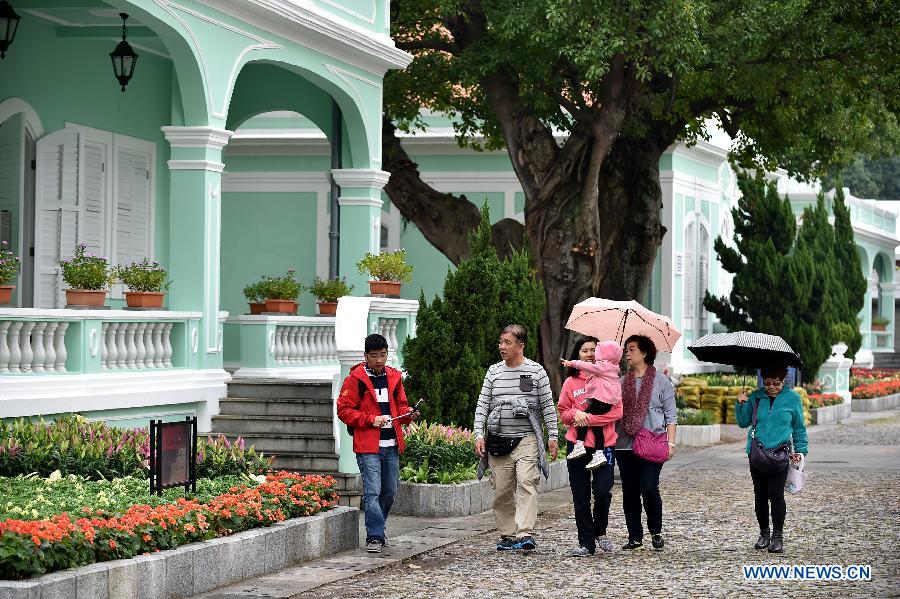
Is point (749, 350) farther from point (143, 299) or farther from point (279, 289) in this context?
point (279, 289)

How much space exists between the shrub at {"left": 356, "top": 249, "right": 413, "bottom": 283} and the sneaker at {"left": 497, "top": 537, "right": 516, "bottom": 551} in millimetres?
6451

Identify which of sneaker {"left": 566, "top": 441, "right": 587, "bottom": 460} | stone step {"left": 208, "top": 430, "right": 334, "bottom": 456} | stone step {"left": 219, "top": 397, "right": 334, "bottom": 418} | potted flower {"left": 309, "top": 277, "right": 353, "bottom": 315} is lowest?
stone step {"left": 208, "top": 430, "right": 334, "bottom": 456}

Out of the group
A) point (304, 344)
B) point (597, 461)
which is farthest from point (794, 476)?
point (304, 344)

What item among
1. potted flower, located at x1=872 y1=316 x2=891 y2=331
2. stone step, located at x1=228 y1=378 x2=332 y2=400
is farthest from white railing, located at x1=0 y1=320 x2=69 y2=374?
potted flower, located at x1=872 y1=316 x2=891 y2=331

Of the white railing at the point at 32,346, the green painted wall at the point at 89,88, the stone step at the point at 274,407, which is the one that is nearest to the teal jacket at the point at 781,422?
the stone step at the point at 274,407

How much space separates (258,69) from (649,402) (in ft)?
30.2

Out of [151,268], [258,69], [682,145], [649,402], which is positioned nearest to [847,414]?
[682,145]

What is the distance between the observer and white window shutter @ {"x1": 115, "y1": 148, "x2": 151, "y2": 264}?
17.3 meters

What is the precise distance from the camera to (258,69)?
18.9m

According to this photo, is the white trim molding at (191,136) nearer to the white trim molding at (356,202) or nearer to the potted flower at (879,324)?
the white trim molding at (356,202)

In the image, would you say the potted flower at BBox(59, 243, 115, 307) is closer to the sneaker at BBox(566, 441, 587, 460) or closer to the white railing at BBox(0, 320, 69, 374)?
the white railing at BBox(0, 320, 69, 374)

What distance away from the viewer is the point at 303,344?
17.6 m

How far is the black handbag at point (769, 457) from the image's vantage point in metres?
11.2

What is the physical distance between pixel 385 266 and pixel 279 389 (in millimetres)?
2319
